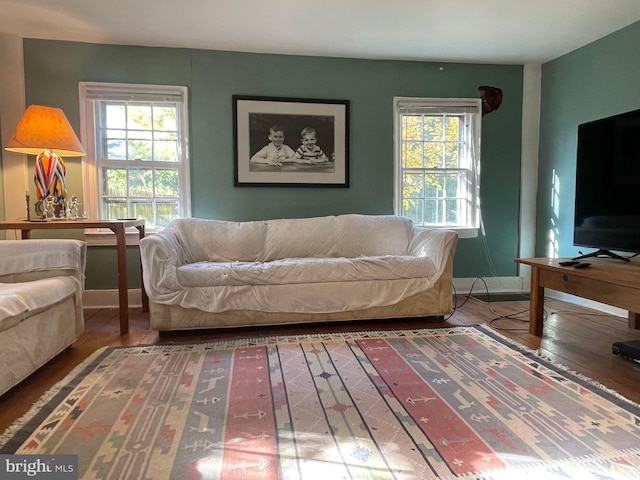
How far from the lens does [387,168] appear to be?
3.72 metres

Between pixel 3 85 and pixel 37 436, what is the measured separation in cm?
301

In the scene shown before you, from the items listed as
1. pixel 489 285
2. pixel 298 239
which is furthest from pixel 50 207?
pixel 489 285

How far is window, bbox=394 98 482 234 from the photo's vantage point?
12.3ft

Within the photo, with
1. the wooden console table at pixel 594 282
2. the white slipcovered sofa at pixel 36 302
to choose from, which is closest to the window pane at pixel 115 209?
the white slipcovered sofa at pixel 36 302

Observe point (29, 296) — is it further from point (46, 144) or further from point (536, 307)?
point (536, 307)

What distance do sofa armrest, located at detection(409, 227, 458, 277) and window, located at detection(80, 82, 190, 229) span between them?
80.2 inches

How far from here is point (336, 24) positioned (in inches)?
116

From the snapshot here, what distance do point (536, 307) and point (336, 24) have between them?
2476 millimetres

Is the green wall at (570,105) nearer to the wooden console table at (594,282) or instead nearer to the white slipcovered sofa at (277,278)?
the wooden console table at (594,282)

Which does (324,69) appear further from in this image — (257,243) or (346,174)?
(257,243)

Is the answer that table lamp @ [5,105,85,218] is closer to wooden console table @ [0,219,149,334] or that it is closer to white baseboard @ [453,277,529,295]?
wooden console table @ [0,219,149,334]

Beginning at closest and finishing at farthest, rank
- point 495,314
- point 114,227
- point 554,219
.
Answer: point 114,227 → point 495,314 → point 554,219

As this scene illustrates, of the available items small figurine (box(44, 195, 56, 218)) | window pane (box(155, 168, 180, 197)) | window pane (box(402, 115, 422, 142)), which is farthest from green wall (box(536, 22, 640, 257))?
small figurine (box(44, 195, 56, 218))

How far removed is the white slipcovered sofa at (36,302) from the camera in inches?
67.6
